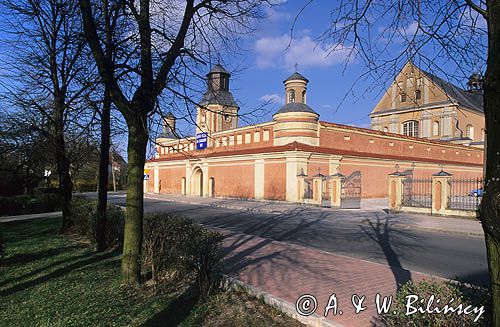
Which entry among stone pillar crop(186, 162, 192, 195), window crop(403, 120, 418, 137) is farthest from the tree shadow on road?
window crop(403, 120, 418, 137)

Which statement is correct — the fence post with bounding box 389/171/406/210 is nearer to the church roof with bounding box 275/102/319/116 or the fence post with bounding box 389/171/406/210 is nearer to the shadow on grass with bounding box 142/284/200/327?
the church roof with bounding box 275/102/319/116

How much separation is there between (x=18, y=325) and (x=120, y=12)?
6.73 metres

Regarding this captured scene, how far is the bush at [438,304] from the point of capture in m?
2.86

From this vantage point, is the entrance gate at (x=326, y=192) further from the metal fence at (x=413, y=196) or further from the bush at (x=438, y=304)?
the bush at (x=438, y=304)

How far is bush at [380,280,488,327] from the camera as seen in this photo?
2.86m

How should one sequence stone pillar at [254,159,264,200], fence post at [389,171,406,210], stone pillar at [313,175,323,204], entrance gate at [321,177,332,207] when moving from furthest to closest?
stone pillar at [254,159,264,200] < entrance gate at [321,177,332,207] < stone pillar at [313,175,323,204] < fence post at [389,171,406,210]

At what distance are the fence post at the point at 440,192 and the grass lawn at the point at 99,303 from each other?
16916mm

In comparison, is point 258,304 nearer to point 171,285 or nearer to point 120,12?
point 171,285

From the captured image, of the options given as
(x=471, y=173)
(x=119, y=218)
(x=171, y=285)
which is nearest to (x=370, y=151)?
(x=471, y=173)

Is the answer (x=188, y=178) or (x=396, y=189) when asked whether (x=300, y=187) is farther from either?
(x=188, y=178)

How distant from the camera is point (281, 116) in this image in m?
30.1

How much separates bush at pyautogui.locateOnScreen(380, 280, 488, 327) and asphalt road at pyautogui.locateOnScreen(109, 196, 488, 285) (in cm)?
270

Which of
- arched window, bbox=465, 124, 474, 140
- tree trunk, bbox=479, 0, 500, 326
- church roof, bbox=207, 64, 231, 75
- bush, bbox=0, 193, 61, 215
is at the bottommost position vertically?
bush, bbox=0, 193, 61, 215

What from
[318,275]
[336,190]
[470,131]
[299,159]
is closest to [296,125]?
[299,159]
